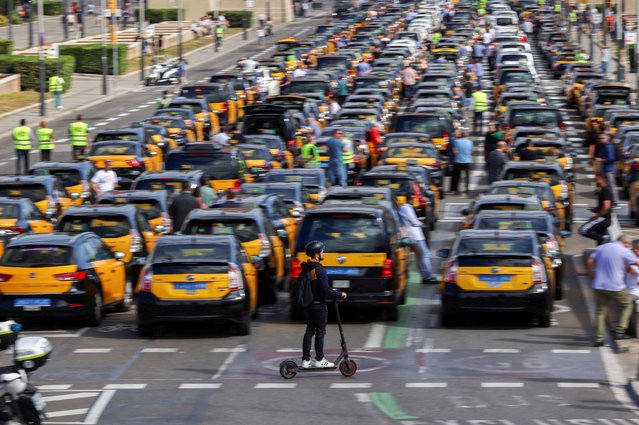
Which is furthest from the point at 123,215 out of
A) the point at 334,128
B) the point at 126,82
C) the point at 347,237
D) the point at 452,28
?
the point at 452,28

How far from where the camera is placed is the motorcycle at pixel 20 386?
1388 centimetres

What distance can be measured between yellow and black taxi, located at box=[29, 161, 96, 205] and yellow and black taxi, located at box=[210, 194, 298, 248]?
5.43 metres

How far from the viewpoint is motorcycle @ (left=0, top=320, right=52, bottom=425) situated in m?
13.9

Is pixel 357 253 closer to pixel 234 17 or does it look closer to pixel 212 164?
pixel 212 164

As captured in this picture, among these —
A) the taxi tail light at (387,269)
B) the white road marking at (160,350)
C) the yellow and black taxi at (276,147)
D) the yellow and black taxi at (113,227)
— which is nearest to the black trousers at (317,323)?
the white road marking at (160,350)

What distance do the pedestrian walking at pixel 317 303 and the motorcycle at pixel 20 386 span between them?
4.60 meters

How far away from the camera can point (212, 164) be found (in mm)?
33906

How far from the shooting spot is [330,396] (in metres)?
17.3

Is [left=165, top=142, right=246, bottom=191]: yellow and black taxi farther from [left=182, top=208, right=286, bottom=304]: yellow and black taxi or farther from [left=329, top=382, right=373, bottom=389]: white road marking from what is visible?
[left=329, top=382, right=373, bottom=389]: white road marking

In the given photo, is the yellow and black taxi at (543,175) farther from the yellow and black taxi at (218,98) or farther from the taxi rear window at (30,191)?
the yellow and black taxi at (218,98)

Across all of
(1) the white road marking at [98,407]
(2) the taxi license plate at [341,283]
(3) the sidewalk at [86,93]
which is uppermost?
(2) the taxi license plate at [341,283]

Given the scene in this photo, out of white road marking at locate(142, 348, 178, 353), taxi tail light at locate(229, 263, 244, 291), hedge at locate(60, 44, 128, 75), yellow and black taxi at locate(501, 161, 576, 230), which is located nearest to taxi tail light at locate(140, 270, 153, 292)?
white road marking at locate(142, 348, 178, 353)

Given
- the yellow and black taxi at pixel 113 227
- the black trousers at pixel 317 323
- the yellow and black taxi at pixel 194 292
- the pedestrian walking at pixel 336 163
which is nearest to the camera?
the black trousers at pixel 317 323

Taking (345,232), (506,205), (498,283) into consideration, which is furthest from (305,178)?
(498,283)
